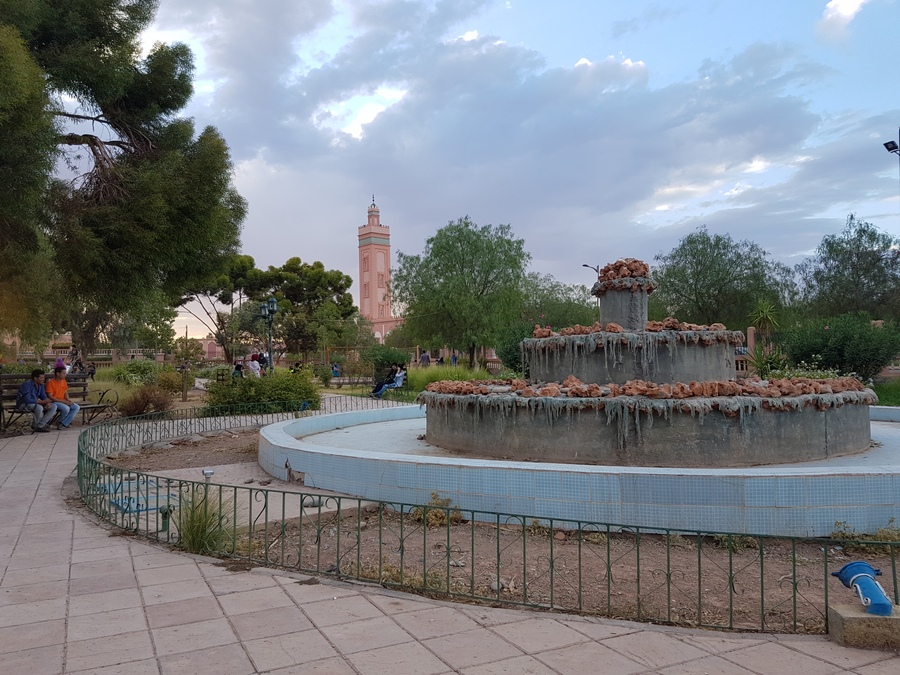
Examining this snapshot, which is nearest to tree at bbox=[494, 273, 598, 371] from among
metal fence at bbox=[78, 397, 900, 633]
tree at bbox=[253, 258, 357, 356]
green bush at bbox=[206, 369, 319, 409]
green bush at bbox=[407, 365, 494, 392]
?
tree at bbox=[253, 258, 357, 356]

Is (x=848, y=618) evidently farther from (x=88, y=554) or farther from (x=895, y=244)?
(x=895, y=244)

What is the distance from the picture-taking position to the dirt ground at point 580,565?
3910 millimetres

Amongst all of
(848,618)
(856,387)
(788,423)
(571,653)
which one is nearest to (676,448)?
(788,423)

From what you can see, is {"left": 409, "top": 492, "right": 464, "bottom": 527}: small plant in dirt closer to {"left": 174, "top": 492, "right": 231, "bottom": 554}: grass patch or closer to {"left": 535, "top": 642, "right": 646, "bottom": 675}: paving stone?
{"left": 174, "top": 492, "right": 231, "bottom": 554}: grass patch

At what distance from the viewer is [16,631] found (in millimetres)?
3553

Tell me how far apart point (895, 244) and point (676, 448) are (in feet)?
131

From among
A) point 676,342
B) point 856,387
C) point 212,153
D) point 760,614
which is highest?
point 212,153

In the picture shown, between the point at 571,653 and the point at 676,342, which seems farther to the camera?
the point at 676,342

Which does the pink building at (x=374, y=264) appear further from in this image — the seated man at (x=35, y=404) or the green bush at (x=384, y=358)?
the seated man at (x=35, y=404)

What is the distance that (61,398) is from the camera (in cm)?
1417

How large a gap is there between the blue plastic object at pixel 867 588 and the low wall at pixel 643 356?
5.17 m

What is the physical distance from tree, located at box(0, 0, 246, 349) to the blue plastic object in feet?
41.2

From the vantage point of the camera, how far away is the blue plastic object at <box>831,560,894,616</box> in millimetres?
3371

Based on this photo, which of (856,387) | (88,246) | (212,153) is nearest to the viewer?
(856,387)
